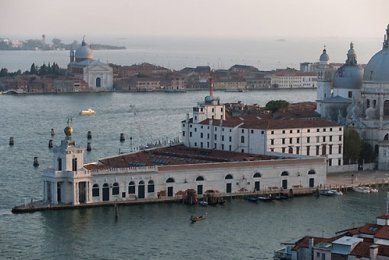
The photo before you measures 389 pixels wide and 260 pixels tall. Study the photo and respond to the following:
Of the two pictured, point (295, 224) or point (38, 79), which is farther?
A: point (38, 79)

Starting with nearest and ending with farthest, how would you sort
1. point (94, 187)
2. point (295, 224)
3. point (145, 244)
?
point (145, 244) → point (295, 224) → point (94, 187)

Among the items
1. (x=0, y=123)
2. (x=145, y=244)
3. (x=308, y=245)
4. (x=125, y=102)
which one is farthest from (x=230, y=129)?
(x=125, y=102)

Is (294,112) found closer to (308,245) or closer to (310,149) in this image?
(310,149)

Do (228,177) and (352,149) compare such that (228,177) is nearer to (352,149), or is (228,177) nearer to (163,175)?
(163,175)

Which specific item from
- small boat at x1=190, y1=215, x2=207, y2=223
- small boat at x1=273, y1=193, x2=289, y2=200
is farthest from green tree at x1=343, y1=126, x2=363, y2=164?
small boat at x1=190, y1=215, x2=207, y2=223

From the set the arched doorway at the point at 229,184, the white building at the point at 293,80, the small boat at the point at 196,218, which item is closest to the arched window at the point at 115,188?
the small boat at the point at 196,218
